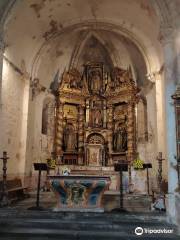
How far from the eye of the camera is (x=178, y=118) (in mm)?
6828

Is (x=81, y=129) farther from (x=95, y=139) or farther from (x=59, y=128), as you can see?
(x=59, y=128)

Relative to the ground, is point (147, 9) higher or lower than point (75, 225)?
higher

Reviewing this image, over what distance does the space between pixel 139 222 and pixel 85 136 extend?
7174 mm

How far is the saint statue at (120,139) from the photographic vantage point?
12.8 m

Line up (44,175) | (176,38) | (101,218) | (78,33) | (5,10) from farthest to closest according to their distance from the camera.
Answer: (78,33), (44,175), (5,10), (176,38), (101,218)

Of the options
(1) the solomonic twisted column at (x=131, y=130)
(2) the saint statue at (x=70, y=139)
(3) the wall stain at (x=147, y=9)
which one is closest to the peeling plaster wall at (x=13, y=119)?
(2) the saint statue at (x=70, y=139)

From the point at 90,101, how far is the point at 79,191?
23.2ft

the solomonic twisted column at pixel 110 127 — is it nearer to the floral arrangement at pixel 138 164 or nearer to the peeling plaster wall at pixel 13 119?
the floral arrangement at pixel 138 164

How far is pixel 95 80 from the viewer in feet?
46.1

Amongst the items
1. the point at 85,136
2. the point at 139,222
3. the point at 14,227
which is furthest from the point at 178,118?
the point at 85,136

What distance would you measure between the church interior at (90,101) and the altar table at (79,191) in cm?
3

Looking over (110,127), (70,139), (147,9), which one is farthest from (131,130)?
(147,9)

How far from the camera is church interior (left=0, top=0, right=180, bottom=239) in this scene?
24.3 ft

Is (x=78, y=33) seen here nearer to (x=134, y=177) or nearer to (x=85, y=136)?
(x=85, y=136)
